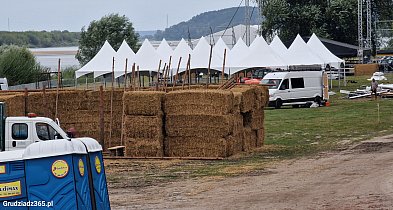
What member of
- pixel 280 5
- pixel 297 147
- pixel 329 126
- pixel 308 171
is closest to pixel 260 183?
pixel 308 171

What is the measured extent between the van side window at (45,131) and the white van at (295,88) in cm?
2513

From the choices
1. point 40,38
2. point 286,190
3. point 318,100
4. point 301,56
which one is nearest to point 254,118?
point 286,190

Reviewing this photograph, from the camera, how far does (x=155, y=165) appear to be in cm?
2491

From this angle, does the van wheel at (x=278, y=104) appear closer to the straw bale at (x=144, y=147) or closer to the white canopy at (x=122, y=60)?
the white canopy at (x=122, y=60)

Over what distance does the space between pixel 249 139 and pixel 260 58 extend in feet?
80.4

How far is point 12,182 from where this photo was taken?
10.8 metres

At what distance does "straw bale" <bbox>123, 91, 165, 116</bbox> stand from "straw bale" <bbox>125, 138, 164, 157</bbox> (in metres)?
0.89

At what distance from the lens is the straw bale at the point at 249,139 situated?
27.7m

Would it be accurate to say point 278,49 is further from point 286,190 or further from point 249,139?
point 286,190

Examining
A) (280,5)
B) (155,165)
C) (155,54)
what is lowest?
(155,165)

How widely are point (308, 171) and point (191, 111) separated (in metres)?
4.89

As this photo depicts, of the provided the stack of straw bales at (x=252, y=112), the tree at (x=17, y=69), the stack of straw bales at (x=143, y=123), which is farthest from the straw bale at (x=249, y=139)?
the tree at (x=17, y=69)

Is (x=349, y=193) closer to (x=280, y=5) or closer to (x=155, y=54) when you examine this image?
(x=155, y=54)

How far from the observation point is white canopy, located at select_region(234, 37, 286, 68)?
5178cm
